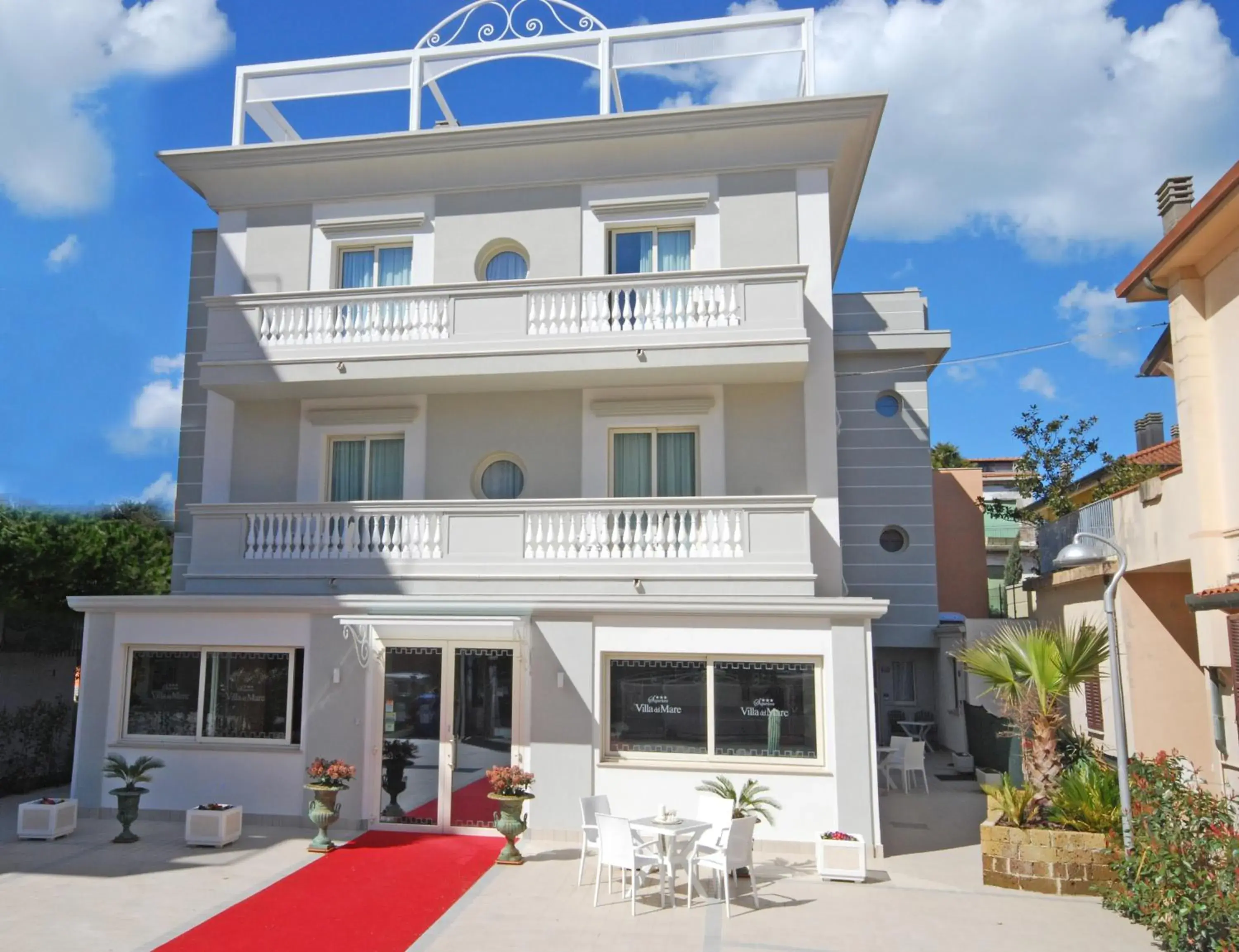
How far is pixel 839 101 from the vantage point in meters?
15.3

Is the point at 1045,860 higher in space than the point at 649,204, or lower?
lower

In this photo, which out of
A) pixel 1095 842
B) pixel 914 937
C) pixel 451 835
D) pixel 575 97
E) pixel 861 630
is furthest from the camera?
pixel 575 97

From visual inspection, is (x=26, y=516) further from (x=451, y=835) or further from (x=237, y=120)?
(x=451, y=835)

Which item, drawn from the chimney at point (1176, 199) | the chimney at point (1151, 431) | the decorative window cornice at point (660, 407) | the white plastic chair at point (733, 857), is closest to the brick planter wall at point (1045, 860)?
the white plastic chair at point (733, 857)

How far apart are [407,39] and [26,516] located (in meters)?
11.8

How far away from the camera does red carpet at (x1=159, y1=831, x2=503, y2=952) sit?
9516mm

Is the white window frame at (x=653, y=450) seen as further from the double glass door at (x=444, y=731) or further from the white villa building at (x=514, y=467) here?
the double glass door at (x=444, y=731)

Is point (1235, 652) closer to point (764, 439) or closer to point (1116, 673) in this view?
point (1116, 673)

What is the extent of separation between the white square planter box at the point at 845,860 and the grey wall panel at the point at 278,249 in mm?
12758

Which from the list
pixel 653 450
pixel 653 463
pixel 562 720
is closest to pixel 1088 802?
pixel 562 720

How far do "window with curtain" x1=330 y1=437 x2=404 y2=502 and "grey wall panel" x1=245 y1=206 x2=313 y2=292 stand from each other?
3.12 meters

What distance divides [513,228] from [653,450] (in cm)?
469

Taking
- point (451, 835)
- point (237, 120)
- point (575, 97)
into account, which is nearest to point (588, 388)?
point (575, 97)

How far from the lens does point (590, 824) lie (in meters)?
12.3
